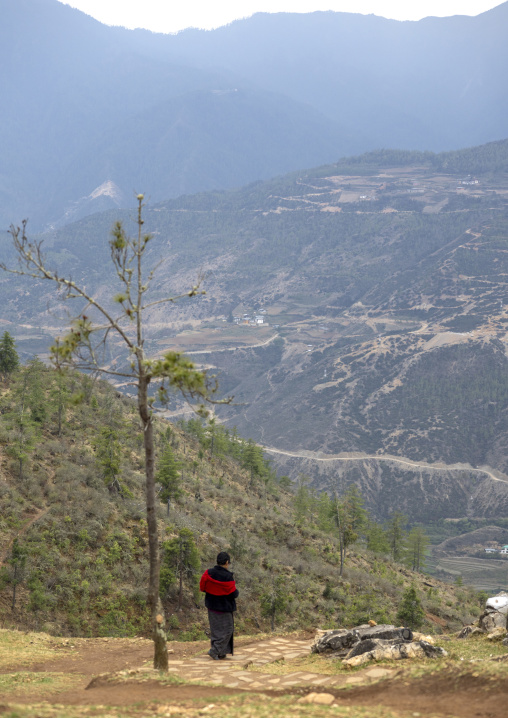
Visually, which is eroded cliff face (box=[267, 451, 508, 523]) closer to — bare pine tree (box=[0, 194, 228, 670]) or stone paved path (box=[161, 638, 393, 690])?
stone paved path (box=[161, 638, 393, 690])

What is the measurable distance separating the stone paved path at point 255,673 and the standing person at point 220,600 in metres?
0.31

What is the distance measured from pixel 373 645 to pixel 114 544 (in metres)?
11.2

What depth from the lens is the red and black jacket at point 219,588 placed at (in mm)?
10992

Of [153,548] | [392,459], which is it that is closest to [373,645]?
[153,548]

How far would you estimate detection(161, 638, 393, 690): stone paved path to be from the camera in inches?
363

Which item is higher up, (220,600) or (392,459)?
(220,600)

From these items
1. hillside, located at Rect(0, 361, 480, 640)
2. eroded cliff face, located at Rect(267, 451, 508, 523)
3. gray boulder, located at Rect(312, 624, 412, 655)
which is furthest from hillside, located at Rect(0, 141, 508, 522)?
gray boulder, located at Rect(312, 624, 412, 655)

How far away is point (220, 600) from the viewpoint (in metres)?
11.1

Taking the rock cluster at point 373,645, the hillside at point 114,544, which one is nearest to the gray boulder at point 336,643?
the rock cluster at point 373,645

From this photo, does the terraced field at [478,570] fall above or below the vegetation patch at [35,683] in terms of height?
below

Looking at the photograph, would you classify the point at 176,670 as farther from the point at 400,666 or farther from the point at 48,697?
the point at 400,666

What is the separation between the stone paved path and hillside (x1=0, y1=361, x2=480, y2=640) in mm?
5543

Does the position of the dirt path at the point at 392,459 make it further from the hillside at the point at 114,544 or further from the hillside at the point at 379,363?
the hillside at the point at 114,544

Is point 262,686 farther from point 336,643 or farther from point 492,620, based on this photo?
point 492,620
